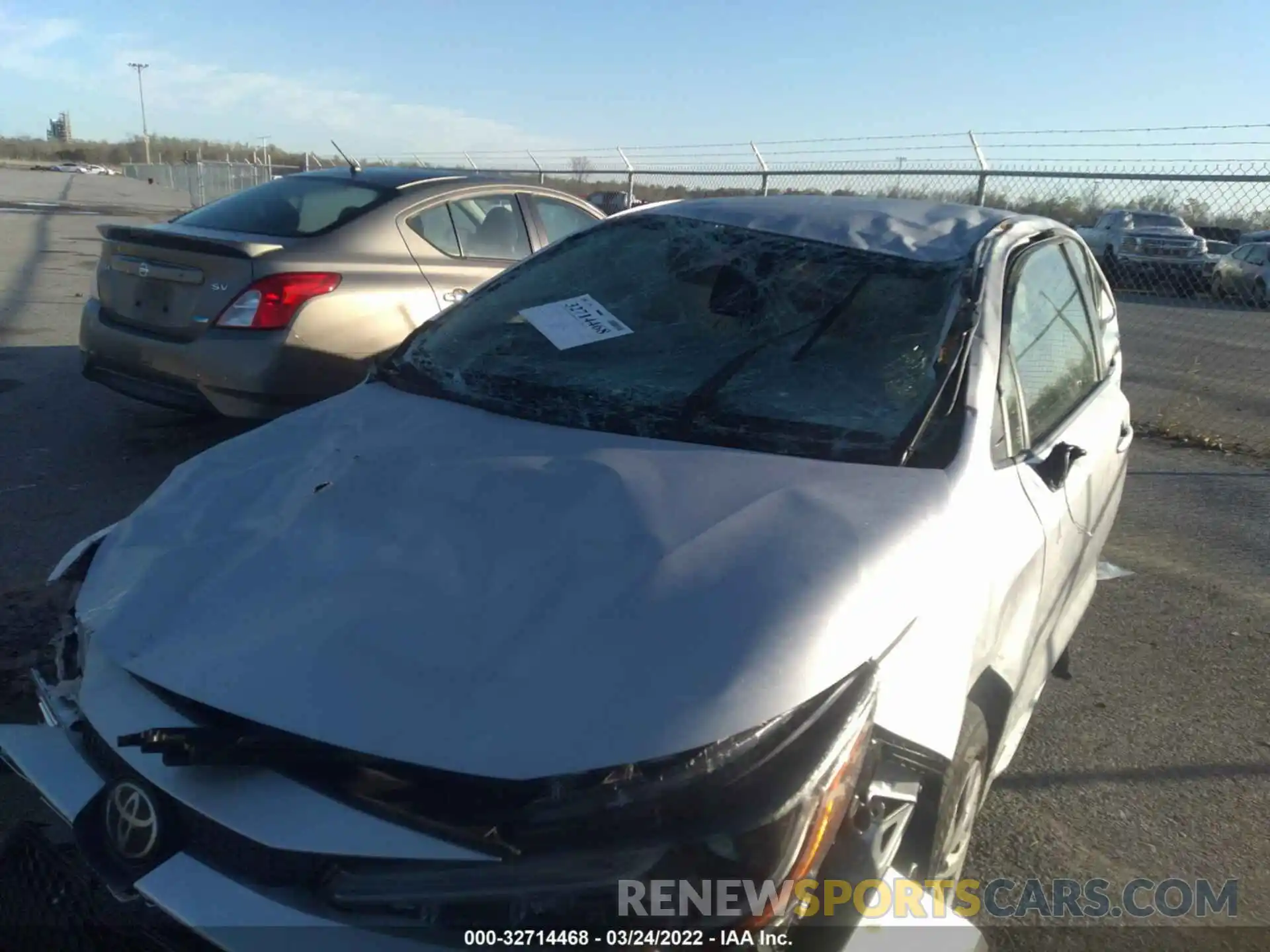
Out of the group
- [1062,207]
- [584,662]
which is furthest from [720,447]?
[1062,207]

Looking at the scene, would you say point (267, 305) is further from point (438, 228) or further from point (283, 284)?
point (438, 228)

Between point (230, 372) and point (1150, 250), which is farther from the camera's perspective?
point (1150, 250)

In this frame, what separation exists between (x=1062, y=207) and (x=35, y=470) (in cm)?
921

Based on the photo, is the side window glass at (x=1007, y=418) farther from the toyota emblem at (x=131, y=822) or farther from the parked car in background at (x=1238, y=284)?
the parked car in background at (x=1238, y=284)

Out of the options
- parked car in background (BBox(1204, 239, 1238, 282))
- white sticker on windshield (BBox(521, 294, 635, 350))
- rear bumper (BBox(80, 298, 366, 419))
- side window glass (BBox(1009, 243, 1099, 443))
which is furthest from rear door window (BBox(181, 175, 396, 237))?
parked car in background (BBox(1204, 239, 1238, 282))

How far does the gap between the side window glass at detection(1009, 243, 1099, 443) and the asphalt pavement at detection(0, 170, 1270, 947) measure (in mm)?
1114

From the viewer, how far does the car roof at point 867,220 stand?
3.12 meters

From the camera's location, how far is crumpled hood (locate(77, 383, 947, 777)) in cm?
175

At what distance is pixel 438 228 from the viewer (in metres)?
6.11

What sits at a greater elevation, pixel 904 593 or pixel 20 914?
pixel 904 593

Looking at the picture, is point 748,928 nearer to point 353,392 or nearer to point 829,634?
point 829,634

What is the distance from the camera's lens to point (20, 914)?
196 centimetres

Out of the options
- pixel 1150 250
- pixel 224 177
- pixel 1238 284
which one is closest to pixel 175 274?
pixel 1238 284

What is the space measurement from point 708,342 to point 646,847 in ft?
5.55
